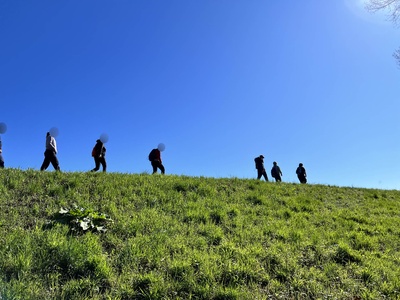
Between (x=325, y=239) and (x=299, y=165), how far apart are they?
13986 millimetres

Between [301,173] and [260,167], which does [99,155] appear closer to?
[260,167]

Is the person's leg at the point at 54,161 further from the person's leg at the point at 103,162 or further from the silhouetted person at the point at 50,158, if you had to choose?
the person's leg at the point at 103,162

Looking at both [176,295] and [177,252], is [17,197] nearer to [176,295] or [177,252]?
[177,252]

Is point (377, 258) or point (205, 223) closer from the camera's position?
point (377, 258)

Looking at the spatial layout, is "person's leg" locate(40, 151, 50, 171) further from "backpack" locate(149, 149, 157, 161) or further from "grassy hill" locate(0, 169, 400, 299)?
"backpack" locate(149, 149, 157, 161)

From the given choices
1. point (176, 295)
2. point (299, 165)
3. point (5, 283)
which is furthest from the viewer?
point (299, 165)

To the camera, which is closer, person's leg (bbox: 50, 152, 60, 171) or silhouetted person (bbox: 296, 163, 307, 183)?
person's leg (bbox: 50, 152, 60, 171)

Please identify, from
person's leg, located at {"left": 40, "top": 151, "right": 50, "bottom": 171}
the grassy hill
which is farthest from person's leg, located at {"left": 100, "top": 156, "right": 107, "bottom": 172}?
the grassy hill

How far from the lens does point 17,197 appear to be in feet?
26.4

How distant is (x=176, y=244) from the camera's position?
664cm

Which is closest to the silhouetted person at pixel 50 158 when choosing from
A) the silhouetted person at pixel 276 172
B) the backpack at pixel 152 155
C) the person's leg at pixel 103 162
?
the person's leg at pixel 103 162

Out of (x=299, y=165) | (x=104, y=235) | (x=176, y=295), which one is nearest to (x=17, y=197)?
(x=104, y=235)

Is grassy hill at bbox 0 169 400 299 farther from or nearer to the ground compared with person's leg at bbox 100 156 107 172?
nearer to the ground

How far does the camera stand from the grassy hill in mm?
5266
